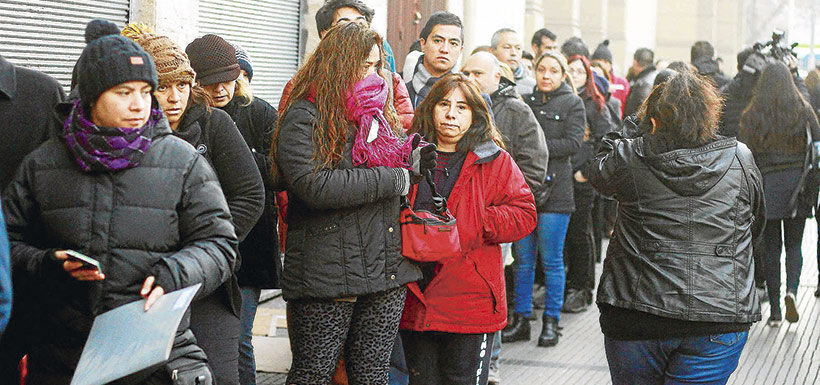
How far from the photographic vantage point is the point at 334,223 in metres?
4.51

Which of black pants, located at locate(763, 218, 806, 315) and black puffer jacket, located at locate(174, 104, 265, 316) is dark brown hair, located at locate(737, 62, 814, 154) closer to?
black pants, located at locate(763, 218, 806, 315)

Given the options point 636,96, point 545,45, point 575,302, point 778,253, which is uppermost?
point 545,45

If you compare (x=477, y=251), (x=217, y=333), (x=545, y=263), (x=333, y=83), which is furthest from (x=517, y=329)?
(x=217, y=333)

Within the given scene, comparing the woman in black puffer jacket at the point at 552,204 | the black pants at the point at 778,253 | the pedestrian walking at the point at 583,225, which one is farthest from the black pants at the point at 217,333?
the black pants at the point at 778,253

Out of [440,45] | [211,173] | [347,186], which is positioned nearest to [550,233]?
[440,45]

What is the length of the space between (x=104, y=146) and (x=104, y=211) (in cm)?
18

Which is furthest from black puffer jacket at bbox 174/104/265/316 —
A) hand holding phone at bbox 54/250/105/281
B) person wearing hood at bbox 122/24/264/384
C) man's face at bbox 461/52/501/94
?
man's face at bbox 461/52/501/94

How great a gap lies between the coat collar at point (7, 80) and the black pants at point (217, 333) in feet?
3.05

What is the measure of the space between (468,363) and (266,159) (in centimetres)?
121

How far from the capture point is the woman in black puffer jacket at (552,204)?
7660 mm

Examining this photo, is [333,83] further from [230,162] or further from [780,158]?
[780,158]

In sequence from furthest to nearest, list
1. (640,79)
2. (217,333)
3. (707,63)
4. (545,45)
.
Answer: (640,79), (545,45), (707,63), (217,333)

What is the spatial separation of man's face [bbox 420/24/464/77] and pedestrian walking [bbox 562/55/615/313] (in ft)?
7.42

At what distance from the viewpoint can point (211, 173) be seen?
3.58m
